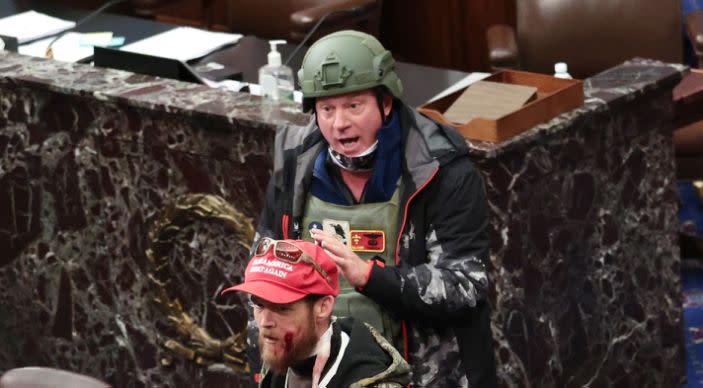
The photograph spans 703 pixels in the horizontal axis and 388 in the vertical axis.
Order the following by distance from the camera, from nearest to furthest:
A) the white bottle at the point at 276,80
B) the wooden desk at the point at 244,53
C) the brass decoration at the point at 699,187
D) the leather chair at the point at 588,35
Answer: the white bottle at the point at 276,80, the wooden desk at the point at 244,53, the leather chair at the point at 588,35, the brass decoration at the point at 699,187

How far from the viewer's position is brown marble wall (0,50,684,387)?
13.4 feet

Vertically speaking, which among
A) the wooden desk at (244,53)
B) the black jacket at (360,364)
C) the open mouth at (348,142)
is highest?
the open mouth at (348,142)

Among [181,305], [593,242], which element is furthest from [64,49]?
[593,242]

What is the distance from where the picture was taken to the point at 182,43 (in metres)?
5.56

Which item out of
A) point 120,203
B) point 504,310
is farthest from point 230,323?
point 504,310

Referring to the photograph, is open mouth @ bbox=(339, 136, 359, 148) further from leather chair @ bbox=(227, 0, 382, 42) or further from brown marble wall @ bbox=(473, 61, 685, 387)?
leather chair @ bbox=(227, 0, 382, 42)

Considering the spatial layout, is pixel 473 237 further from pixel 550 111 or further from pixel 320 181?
pixel 550 111

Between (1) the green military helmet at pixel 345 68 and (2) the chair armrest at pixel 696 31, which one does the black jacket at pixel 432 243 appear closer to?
(1) the green military helmet at pixel 345 68

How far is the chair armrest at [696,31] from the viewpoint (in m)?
5.44

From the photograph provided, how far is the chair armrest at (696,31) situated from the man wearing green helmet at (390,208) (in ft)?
8.03

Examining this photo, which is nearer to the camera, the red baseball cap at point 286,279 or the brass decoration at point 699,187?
the red baseball cap at point 286,279

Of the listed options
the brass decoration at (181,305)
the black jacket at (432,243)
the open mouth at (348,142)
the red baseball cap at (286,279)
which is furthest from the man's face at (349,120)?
the brass decoration at (181,305)

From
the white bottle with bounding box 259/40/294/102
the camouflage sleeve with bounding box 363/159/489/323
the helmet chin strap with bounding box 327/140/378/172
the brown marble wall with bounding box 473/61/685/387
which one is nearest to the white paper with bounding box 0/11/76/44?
the white bottle with bounding box 259/40/294/102

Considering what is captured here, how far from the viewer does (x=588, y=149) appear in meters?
4.21
